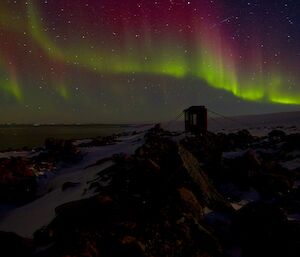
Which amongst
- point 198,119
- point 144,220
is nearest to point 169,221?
point 144,220

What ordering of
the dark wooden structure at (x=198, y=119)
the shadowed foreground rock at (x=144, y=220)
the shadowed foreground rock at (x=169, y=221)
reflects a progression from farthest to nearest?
the dark wooden structure at (x=198, y=119)
the shadowed foreground rock at (x=169, y=221)
the shadowed foreground rock at (x=144, y=220)

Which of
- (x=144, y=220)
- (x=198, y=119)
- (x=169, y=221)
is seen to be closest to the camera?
(x=169, y=221)

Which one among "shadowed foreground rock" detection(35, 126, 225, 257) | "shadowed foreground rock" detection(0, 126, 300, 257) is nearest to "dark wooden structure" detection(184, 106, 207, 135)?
"shadowed foreground rock" detection(0, 126, 300, 257)

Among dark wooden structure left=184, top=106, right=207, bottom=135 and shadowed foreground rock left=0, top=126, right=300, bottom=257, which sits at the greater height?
dark wooden structure left=184, top=106, right=207, bottom=135

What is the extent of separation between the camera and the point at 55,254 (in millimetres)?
7660

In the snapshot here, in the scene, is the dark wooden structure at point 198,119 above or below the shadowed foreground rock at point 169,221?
above

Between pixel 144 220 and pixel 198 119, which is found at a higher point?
pixel 198 119

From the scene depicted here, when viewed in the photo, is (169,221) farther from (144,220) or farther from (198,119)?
(198,119)

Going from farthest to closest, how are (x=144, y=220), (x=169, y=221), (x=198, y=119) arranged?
(x=198, y=119), (x=144, y=220), (x=169, y=221)

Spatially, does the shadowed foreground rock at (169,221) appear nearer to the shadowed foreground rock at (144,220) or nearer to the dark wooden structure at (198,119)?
the shadowed foreground rock at (144,220)

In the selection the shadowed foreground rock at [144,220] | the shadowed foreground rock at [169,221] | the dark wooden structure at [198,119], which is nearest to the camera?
the shadowed foreground rock at [144,220]

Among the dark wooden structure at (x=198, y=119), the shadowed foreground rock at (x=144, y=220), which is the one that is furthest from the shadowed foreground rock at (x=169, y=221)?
the dark wooden structure at (x=198, y=119)

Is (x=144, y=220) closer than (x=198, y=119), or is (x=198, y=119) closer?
(x=144, y=220)

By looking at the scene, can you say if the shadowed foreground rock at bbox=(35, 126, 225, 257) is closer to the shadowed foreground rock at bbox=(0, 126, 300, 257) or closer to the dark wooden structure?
the shadowed foreground rock at bbox=(0, 126, 300, 257)
